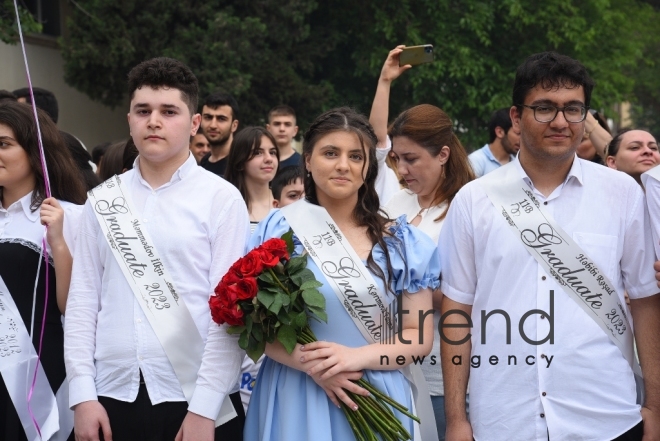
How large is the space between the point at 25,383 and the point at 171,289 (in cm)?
78

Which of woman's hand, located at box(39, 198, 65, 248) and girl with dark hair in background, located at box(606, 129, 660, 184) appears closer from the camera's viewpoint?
woman's hand, located at box(39, 198, 65, 248)

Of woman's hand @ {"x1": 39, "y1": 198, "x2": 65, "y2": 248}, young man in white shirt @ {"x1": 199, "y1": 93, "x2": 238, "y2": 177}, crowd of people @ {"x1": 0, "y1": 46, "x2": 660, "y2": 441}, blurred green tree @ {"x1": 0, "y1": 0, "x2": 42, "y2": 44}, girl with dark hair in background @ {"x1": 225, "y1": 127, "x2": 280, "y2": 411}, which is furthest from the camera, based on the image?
blurred green tree @ {"x1": 0, "y1": 0, "x2": 42, "y2": 44}

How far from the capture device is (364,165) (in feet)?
11.2

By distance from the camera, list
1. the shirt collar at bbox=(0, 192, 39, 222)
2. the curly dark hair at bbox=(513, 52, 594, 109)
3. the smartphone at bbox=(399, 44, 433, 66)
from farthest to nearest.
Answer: the smartphone at bbox=(399, 44, 433, 66)
the shirt collar at bbox=(0, 192, 39, 222)
the curly dark hair at bbox=(513, 52, 594, 109)

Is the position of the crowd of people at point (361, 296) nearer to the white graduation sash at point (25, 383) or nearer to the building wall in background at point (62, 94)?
the white graduation sash at point (25, 383)

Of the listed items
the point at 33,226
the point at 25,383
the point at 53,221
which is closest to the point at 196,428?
the point at 25,383

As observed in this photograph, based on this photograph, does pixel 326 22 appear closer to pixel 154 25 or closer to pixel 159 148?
pixel 154 25

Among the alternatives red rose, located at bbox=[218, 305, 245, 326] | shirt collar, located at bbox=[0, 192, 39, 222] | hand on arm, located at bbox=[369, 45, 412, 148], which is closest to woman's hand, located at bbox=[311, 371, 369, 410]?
red rose, located at bbox=[218, 305, 245, 326]

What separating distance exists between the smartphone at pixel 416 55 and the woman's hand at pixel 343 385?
6.19 ft

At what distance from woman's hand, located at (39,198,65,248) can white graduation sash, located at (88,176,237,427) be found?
29cm

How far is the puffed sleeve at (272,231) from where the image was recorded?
10.9ft

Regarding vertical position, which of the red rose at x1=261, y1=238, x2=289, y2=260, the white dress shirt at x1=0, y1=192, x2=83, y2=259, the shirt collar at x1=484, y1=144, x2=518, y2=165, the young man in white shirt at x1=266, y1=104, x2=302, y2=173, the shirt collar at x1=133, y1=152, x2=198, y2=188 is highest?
the shirt collar at x1=133, y1=152, x2=198, y2=188

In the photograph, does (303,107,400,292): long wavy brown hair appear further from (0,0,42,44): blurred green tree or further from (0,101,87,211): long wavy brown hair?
(0,0,42,44): blurred green tree

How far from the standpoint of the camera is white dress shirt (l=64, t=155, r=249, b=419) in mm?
3213
